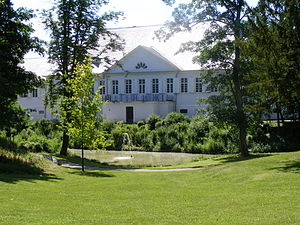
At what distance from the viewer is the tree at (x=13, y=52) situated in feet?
56.3

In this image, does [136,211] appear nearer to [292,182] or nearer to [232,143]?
[292,182]

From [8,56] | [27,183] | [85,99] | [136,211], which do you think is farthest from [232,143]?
[136,211]

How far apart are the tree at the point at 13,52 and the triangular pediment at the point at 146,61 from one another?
28295 millimetres

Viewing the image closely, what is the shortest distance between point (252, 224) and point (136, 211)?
265 cm

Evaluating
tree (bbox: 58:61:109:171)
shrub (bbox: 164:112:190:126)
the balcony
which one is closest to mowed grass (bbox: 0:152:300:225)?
tree (bbox: 58:61:109:171)

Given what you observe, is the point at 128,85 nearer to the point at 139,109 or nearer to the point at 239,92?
the point at 139,109

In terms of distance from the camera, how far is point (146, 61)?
4847cm

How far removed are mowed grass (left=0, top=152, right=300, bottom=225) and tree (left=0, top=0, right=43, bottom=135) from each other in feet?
16.9

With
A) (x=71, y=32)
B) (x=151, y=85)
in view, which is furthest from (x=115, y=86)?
(x=71, y=32)

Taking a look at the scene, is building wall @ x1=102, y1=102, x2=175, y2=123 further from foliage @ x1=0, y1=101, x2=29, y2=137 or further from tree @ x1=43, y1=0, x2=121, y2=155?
foliage @ x1=0, y1=101, x2=29, y2=137

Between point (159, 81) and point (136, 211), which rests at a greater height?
point (159, 81)

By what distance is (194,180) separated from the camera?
15.8m

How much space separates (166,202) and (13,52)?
12.3 m

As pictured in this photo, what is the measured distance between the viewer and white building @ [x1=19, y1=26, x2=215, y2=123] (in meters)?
47.0
